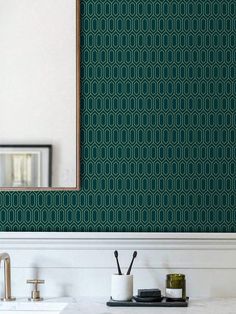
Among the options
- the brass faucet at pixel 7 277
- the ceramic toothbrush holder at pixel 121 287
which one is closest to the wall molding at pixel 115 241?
the brass faucet at pixel 7 277

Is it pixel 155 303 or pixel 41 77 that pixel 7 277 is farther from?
pixel 41 77

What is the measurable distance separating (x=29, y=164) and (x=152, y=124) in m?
0.54

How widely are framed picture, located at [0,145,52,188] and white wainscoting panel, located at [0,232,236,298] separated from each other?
22 cm

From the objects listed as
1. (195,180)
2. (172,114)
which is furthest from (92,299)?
(172,114)

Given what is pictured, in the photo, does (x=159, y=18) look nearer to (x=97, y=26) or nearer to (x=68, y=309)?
(x=97, y=26)

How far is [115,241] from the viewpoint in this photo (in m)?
2.98

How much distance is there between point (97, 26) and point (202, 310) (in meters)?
1.23

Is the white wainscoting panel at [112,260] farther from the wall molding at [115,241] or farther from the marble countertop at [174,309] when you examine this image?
the marble countertop at [174,309]

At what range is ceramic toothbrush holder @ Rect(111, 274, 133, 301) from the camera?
2.79 meters

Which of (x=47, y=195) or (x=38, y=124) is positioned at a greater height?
(x=38, y=124)

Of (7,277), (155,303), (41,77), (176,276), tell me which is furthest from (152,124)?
(7,277)

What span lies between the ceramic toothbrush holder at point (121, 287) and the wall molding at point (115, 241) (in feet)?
0.68

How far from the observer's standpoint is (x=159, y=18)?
3021mm

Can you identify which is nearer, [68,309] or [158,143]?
[68,309]
